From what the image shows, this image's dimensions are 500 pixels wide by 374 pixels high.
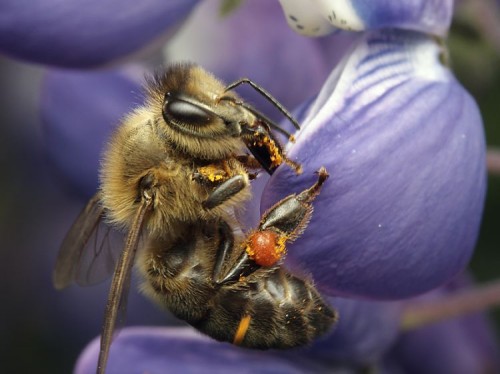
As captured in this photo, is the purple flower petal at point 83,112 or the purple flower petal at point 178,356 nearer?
the purple flower petal at point 178,356

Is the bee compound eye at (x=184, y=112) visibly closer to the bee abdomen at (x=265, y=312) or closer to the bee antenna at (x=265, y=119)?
the bee antenna at (x=265, y=119)

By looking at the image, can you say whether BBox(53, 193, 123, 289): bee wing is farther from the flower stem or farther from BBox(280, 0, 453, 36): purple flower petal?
the flower stem

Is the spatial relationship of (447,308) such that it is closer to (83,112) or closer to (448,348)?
(448,348)

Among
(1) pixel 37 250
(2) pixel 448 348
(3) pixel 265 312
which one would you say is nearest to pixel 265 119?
(3) pixel 265 312

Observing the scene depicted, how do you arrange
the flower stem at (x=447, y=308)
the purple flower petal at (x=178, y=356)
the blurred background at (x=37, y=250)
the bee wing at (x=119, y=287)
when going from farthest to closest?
the blurred background at (x=37, y=250) → the flower stem at (x=447, y=308) → the purple flower petal at (x=178, y=356) → the bee wing at (x=119, y=287)

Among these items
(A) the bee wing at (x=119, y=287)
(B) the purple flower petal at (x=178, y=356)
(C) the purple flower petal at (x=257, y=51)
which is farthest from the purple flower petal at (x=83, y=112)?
(A) the bee wing at (x=119, y=287)

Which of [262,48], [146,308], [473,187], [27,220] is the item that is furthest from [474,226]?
[27,220]
